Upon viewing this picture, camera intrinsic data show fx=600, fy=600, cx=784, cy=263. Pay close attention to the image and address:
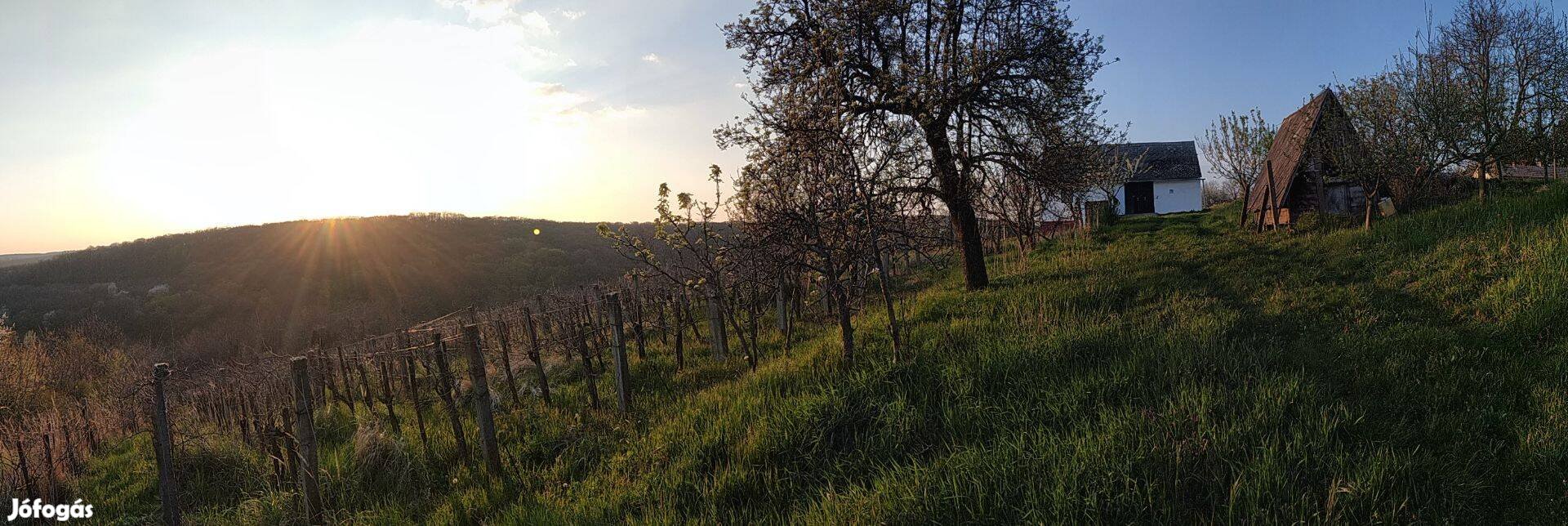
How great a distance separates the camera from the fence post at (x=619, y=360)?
7543 mm

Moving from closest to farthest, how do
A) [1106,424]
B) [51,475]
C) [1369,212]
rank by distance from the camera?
[1106,424] → [51,475] → [1369,212]

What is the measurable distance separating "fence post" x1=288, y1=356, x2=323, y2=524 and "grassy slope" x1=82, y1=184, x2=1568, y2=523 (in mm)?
311

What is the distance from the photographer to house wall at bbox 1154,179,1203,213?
121 ft

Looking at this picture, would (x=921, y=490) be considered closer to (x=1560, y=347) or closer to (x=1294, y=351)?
(x=1294, y=351)

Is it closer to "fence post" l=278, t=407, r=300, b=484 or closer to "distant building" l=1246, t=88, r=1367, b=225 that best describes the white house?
"distant building" l=1246, t=88, r=1367, b=225

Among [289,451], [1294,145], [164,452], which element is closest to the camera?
[164,452]

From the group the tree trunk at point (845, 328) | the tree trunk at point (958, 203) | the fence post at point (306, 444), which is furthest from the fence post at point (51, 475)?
the tree trunk at point (958, 203)

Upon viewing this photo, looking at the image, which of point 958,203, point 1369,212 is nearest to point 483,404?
point 958,203

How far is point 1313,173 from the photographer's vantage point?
17.5 metres

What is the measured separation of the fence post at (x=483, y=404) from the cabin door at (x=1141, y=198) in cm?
3978

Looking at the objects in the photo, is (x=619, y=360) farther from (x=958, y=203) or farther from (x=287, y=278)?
(x=287, y=278)

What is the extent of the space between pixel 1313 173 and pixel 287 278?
203 feet

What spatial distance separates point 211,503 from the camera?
24.3 feet

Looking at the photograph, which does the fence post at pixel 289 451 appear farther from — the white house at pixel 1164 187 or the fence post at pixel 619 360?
the white house at pixel 1164 187
